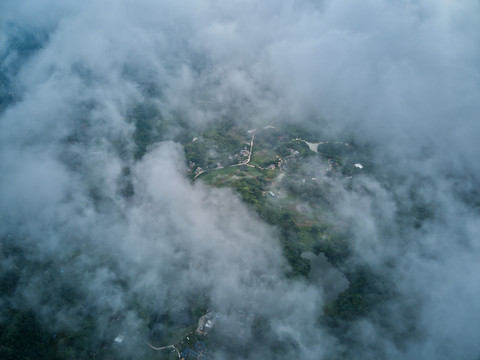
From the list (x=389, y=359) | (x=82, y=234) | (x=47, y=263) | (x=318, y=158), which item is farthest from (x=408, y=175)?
(x=47, y=263)

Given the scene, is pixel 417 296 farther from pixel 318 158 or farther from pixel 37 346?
pixel 37 346

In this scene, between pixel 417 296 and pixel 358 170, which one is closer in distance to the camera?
pixel 417 296

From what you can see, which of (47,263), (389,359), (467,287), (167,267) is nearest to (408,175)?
(467,287)

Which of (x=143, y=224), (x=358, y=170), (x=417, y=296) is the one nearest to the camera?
(x=417, y=296)

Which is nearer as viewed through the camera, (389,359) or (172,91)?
(389,359)

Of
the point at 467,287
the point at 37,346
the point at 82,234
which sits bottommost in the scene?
the point at 37,346

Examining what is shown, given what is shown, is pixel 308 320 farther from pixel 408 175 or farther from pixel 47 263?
pixel 408 175

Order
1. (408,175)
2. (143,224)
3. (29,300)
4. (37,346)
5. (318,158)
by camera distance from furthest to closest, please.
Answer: (318,158), (408,175), (143,224), (29,300), (37,346)

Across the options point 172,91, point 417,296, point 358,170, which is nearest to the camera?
point 417,296

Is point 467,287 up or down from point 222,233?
up
